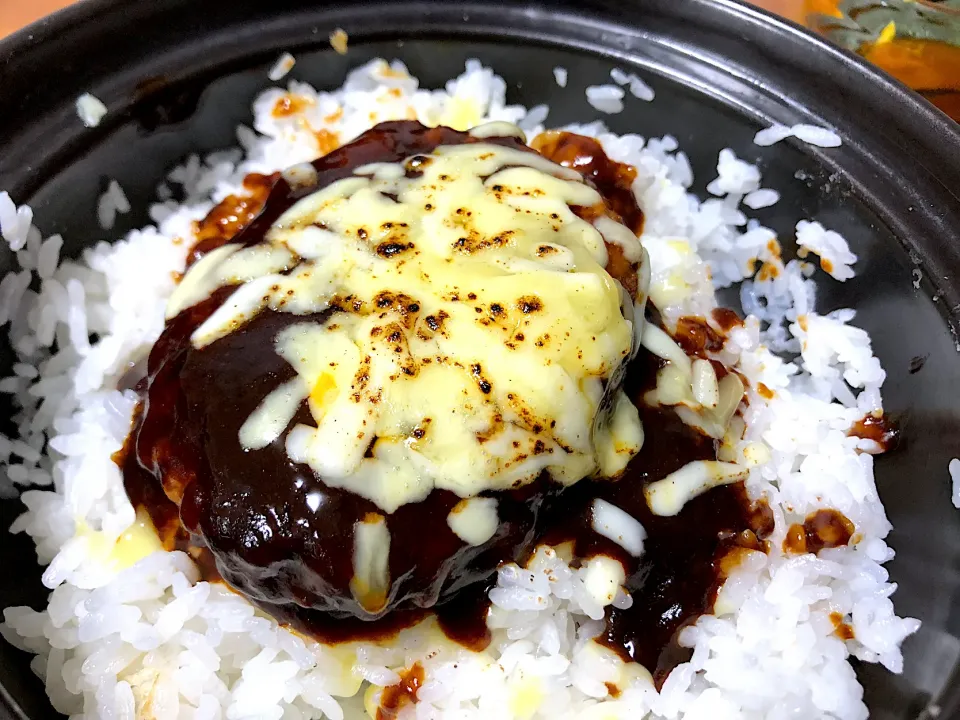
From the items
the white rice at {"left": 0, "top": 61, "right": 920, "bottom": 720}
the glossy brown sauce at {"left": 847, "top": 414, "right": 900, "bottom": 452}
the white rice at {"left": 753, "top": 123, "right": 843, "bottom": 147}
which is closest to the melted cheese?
the white rice at {"left": 0, "top": 61, "right": 920, "bottom": 720}

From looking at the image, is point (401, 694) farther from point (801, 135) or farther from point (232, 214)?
point (801, 135)

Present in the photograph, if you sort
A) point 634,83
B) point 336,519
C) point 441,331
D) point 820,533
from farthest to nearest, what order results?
1. point 634,83
2. point 820,533
3. point 441,331
4. point 336,519

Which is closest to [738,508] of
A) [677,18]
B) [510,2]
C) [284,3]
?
[677,18]

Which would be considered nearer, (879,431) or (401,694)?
(401,694)

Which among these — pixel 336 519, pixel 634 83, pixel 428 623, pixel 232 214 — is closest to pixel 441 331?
pixel 336 519

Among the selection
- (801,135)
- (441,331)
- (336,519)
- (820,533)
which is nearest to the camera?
(336,519)

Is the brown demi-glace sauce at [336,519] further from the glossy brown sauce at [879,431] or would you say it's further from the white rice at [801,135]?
the white rice at [801,135]
